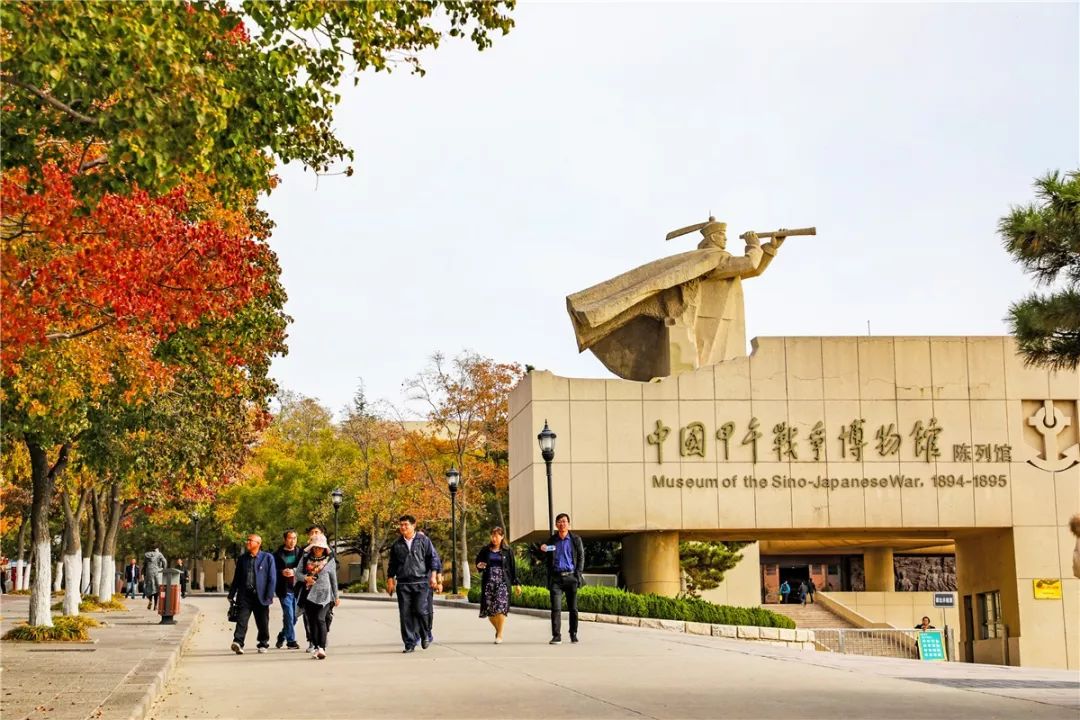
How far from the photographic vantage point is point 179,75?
10625mm

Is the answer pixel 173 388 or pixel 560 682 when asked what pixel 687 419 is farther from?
pixel 560 682

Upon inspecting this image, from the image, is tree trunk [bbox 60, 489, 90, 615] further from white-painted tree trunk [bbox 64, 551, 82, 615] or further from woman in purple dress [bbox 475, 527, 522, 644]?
woman in purple dress [bbox 475, 527, 522, 644]

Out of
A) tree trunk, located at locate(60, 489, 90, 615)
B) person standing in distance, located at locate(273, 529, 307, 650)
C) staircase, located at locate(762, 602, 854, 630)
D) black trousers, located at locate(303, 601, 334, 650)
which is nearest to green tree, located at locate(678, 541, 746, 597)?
staircase, located at locate(762, 602, 854, 630)

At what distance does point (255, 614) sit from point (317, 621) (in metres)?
1.74

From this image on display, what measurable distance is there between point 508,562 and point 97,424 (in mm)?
9061

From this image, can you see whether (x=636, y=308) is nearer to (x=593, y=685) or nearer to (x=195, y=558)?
(x=593, y=685)

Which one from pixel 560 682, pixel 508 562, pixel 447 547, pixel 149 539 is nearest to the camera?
pixel 560 682

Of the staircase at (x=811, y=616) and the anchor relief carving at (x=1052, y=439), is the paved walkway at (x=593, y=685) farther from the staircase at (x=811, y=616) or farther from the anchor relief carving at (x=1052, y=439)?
the staircase at (x=811, y=616)

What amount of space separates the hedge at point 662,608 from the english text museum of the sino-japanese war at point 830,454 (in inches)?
158

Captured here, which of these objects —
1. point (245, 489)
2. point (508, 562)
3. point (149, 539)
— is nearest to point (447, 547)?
point (245, 489)

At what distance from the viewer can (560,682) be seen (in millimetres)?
14336

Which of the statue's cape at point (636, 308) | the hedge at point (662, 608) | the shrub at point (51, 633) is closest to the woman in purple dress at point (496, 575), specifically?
the shrub at point (51, 633)

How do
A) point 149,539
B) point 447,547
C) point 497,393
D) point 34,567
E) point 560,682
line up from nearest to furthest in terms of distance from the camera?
1. point 560,682
2. point 34,567
3. point 497,393
4. point 447,547
5. point 149,539

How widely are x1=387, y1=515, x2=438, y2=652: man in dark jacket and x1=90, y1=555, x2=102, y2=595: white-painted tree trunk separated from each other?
73.0ft
